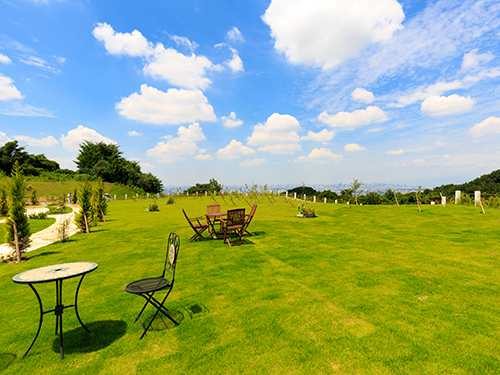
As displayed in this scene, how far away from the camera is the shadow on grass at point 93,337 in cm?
281

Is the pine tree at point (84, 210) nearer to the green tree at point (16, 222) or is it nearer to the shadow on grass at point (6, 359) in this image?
the green tree at point (16, 222)

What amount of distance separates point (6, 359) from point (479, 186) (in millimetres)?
52147

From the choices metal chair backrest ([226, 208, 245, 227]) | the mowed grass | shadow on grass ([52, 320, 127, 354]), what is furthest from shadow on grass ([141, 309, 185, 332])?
metal chair backrest ([226, 208, 245, 227])

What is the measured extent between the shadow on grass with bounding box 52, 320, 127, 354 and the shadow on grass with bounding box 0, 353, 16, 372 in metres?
0.37

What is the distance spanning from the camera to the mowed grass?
2516 mm

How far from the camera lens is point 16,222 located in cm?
652

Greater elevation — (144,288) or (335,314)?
(144,288)

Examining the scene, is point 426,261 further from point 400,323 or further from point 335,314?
point 335,314

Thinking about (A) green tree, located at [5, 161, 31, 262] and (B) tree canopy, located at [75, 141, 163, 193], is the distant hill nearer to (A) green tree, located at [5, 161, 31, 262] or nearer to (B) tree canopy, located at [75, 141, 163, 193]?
(A) green tree, located at [5, 161, 31, 262]

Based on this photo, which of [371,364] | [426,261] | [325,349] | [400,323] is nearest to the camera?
[371,364]

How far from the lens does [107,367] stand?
2477 millimetres

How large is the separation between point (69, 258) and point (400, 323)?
816 centimetres

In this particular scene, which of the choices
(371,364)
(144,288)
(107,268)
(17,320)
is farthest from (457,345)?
(107,268)

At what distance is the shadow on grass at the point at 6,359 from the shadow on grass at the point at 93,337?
375mm
